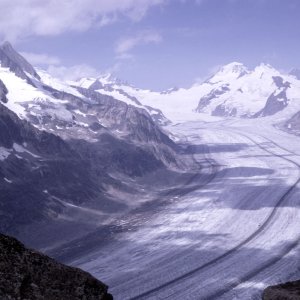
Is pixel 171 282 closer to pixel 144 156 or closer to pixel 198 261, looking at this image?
pixel 198 261

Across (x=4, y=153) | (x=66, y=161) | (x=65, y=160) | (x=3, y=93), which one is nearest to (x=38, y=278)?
(x=4, y=153)

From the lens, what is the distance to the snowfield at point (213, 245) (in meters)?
36.3

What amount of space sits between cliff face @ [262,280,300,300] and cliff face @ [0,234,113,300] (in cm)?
289

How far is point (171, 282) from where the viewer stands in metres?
36.8

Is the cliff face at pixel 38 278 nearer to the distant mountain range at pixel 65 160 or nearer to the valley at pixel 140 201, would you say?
the valley at pixel 140 201

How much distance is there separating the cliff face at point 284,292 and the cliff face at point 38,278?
9.48 feet

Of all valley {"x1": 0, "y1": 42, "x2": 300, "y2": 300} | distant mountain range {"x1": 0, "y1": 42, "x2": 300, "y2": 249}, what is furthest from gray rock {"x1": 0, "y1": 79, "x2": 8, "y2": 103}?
valley {"x1": 0, "y1": 42, "x2": 300, "y2": 300}

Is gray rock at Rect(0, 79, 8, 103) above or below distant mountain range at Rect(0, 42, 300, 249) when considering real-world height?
above

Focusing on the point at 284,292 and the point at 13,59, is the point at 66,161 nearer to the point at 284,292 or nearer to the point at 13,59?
the point at 284,292

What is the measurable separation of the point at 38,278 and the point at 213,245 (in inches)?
1585

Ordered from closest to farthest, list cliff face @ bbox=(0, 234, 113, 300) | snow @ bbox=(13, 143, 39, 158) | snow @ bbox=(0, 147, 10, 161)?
cliff face @ bbox=(0, 234, 113, 300) < snow @ bbox=(0, 147, 10, 161) < snow @ bbox=(13, 143, 39, 158)

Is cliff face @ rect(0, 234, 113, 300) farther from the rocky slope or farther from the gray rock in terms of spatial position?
the gray rock

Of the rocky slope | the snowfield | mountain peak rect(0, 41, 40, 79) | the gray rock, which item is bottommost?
the snowfield

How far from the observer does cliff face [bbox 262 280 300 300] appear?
8.39 m
